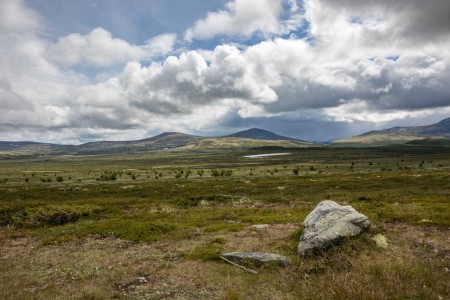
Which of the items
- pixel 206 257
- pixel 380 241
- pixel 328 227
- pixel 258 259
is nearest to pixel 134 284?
pixel 206 257

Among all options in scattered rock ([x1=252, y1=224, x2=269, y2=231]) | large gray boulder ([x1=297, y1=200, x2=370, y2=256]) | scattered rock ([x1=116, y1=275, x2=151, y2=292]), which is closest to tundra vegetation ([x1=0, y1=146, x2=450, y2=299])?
scattered rock ([x1=116, y1=275, x2=151, y2=292])

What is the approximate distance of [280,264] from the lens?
18.6 metres

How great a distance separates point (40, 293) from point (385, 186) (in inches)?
2321

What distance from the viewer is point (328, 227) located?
69.1ft

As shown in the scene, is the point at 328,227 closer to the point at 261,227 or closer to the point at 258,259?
the point at 258,259

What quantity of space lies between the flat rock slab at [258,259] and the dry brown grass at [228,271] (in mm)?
699

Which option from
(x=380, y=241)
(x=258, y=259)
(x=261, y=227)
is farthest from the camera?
(x=261, y=227)

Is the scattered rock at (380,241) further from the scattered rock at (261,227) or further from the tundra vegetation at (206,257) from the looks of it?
the scattered rock at (261,227)

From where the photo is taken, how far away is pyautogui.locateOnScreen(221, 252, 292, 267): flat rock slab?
61.0 ft

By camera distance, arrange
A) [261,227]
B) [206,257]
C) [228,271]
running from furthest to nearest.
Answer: [261,227] → [206,257] → [228,271]

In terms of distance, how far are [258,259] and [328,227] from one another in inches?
206

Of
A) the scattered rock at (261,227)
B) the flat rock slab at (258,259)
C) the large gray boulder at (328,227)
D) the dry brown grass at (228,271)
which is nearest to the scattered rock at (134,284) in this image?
the dry brown grass at (228,271)

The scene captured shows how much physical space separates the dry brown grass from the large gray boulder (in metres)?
0.77

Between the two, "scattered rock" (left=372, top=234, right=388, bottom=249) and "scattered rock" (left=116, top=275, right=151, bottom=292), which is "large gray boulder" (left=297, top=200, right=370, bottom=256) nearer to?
"scattered rock" (left=372, top=234, right=388, bottom=249)
